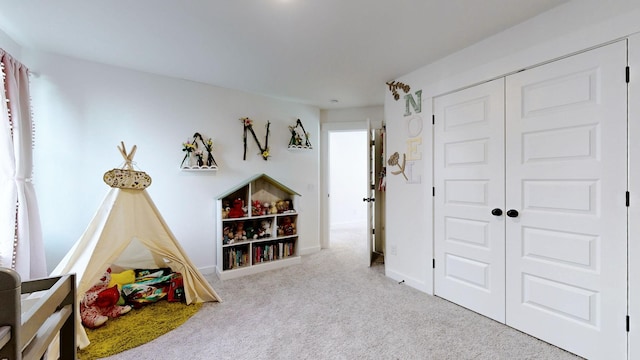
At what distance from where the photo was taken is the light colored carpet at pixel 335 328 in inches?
72.5

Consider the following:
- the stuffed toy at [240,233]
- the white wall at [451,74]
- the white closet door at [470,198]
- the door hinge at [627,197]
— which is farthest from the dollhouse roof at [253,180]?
the door hinge at [627,197]

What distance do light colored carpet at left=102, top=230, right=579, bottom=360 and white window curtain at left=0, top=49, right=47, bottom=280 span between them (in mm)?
1223

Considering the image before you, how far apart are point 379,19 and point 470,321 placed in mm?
2544

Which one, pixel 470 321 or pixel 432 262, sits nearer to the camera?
pixel 470 321

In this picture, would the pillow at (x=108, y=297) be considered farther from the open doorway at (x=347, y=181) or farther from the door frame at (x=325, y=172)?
the open doorway at (x=347, y=181)

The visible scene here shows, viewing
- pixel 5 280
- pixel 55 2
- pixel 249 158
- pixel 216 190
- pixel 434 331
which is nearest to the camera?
pixel 5 280

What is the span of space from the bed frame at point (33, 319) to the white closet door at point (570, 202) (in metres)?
2.67

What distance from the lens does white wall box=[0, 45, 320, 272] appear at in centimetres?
258

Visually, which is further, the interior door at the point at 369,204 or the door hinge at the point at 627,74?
the interior door at the point at 369,204

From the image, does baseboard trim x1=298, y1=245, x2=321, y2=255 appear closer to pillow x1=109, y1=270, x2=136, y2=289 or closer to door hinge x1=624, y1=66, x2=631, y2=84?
pillow x1=109, y1=270, x2=136, y2=289

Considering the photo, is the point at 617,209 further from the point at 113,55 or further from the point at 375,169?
the point at 113,55

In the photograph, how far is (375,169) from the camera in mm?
4012

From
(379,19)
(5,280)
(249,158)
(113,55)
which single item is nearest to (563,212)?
(379,19)

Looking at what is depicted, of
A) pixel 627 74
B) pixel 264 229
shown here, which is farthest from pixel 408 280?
pixel 627 74
